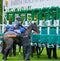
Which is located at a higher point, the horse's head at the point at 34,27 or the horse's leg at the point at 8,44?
the horse's head at the point at 34,27

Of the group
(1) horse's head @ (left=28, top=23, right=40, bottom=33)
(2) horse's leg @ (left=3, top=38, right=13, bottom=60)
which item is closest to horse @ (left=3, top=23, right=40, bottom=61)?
(2) horse's leg @ (left=3, top=38, right=13, bottom=60)

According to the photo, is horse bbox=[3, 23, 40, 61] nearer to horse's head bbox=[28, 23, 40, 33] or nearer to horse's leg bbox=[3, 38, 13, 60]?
horse's leg bbox=[3, 38, 13, 60]

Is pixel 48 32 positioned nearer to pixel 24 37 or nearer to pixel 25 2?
pixel 24 37

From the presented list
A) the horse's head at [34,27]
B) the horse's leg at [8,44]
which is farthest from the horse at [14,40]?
the horse's head at [34,27]

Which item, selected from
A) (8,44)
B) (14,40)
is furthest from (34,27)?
(8,44)

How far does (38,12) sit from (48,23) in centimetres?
209

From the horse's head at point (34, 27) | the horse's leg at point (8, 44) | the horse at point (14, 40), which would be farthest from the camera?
the horse's head at point (34, 27)

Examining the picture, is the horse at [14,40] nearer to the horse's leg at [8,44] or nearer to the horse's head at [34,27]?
the horse's leg at [8,44]

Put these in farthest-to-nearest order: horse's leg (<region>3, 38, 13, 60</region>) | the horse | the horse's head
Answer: the horse's head < horse's leg (<region>3, 38, 13, 60</region>) < the horse

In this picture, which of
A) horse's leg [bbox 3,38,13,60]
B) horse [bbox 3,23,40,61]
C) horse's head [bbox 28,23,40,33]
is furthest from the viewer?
horse's head [bbox 28,23,40,33]

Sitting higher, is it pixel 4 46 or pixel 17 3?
pixel 17 3

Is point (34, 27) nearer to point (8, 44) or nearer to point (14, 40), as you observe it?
point (14, 40)

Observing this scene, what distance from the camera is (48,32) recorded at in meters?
22.4

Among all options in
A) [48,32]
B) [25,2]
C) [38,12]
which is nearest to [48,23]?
[48,32]
